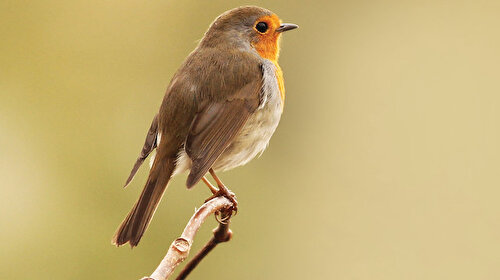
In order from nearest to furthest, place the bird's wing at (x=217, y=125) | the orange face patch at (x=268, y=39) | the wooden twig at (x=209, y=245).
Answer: the wooden twig at (x=209, y=245) < the bird's wing at (x=217, y=125) < the orange face patch at (x=268, y=39)

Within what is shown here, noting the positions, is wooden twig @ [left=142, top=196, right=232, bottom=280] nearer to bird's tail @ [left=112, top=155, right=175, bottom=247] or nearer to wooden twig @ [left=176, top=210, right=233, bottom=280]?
wooden twig @ [left=176, top=210, right=233, bottom=280]

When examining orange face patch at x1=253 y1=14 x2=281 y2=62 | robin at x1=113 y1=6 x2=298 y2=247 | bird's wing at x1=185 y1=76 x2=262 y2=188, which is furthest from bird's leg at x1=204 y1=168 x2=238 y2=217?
orange face patch at x1=253 y1=14 x2=281 y2=62

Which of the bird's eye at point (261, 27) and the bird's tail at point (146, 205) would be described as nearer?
the bird's tail at point (146, 205)

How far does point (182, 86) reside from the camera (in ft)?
10.5

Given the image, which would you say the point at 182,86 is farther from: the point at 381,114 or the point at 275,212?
the point at 381,114

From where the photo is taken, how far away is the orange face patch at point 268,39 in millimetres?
3625

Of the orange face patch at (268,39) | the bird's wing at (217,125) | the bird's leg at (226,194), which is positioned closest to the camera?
the bird's wing at (217,125)

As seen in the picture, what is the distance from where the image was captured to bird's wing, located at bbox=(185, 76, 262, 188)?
10.3 feet

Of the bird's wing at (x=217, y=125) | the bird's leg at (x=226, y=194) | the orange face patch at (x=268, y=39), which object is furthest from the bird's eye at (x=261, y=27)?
the bird's leg at (x=226, y=194)

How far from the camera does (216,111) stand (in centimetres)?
322

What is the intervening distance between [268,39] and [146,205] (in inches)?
43.8

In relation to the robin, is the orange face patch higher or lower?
higher

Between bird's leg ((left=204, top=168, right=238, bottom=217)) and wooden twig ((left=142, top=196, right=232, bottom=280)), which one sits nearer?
wooden twig ((left=142, top=196, right=232, bottom=280))

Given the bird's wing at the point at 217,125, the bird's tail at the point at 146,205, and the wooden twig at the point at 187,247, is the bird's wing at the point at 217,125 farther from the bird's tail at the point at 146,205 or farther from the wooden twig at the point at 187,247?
the wooden twig at the point at 187,247
